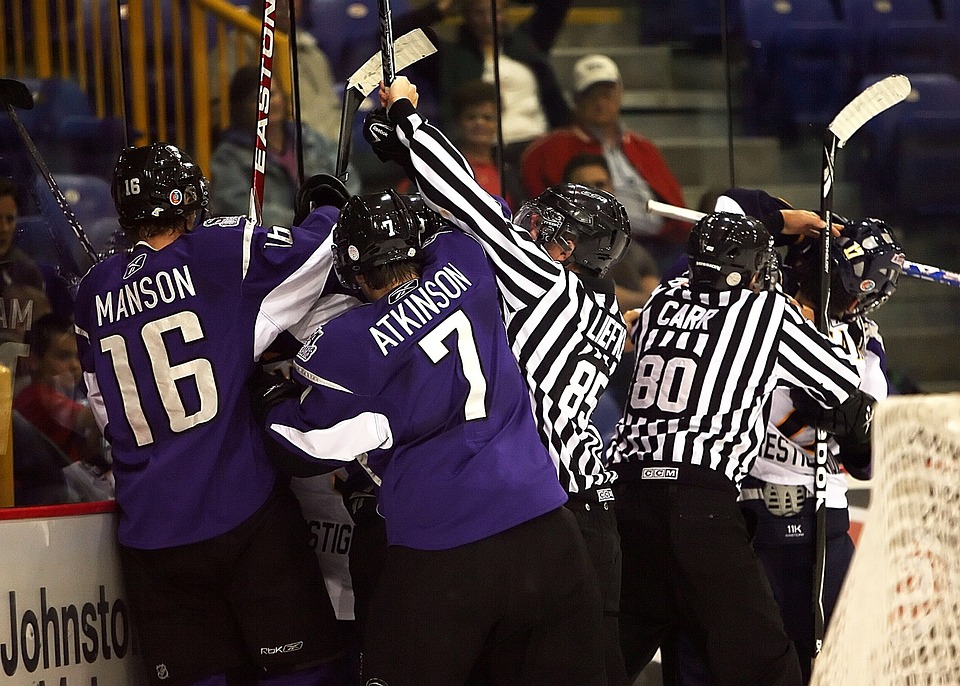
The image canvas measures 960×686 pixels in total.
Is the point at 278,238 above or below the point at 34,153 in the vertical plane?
below

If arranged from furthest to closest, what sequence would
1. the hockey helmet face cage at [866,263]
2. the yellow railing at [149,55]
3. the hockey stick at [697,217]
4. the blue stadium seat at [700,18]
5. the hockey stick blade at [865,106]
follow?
1. the blue stadium seat at [700,18]
2. the hockey stick at [697,217]
3. the yellow railing at [149,55]
4. the hockey stick blade at [865,106]
5. the hockey helmet face cage at [866,263]

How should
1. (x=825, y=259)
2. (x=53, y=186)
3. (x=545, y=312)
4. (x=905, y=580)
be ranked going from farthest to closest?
(x=825, y=259)
(x=53, y=186)
(x=545, y=312)
(x=905, y=580)

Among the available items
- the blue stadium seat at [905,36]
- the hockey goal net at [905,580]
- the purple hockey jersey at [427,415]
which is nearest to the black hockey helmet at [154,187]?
the purple hockey jersey at [427,415]

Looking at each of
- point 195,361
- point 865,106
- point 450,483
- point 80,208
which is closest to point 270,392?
point 195,361

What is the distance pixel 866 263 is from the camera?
3324 mm

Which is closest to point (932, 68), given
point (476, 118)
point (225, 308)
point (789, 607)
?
point (476, 118)

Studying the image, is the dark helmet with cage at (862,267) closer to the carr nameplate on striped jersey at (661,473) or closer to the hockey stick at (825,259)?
the hockey stick at (825,259)

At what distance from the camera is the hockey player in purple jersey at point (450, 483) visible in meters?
2.24

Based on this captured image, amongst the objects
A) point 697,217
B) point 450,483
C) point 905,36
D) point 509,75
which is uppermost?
point 905,36

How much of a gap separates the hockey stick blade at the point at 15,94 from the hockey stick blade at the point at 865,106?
2.06 metres

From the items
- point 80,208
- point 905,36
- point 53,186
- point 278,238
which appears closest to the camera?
point 278,238

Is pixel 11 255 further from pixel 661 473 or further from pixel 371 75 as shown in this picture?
pixel 661 473

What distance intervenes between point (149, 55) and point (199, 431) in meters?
2.24

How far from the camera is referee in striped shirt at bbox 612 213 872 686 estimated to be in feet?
9.40
